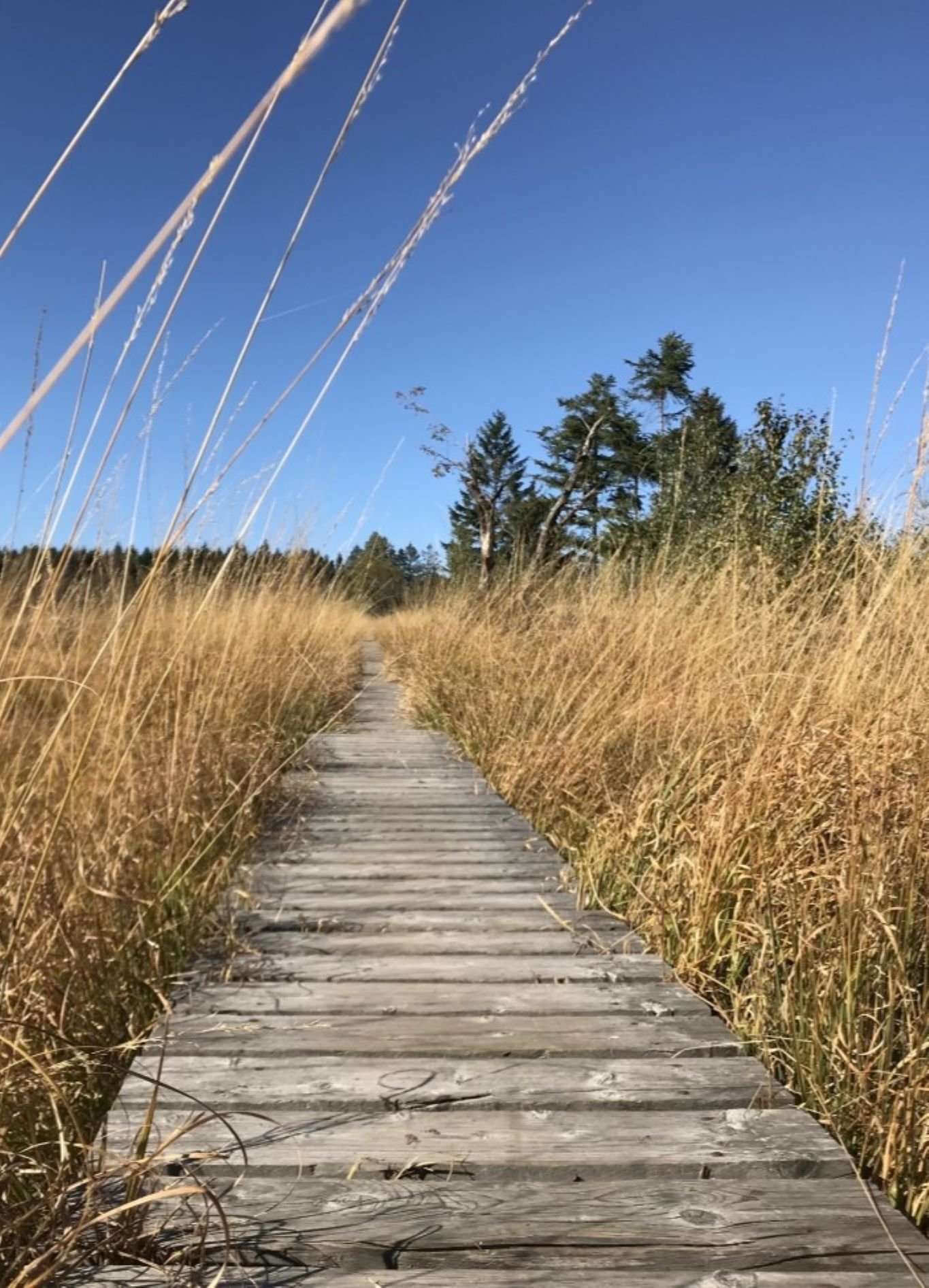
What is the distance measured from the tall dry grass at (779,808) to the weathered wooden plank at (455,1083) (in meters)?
0.16

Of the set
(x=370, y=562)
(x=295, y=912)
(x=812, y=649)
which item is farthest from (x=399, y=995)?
(x=370, y=562)

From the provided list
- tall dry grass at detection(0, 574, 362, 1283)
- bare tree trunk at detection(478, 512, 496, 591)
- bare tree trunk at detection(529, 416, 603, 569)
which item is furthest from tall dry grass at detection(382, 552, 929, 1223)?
bare tree trunk at detection(478, 512, 496, 591)

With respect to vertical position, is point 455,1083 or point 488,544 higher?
point 488,544

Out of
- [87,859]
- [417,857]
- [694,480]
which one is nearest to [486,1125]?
[87,859]

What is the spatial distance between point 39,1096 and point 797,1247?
104 cm

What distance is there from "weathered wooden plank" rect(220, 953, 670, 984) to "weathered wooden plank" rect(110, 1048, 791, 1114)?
38 cm

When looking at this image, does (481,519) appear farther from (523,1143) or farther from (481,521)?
(523,1143)

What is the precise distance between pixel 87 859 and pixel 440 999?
2.58ft

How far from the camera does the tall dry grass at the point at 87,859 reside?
1.13 metres

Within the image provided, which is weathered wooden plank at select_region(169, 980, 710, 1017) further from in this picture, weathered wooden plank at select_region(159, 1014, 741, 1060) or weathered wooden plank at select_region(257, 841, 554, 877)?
weathered wooden plank at select_region(257, 841, 554, 877)

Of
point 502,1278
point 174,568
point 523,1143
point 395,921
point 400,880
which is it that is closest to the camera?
point 502,1278

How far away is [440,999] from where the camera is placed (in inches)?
70.5

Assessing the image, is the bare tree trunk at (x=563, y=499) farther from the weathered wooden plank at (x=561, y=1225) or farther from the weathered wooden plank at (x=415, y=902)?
the weathered wooden plank at (x=561, y=1225)

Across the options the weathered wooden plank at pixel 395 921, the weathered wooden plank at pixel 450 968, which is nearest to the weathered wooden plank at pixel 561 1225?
the weathered wooden plank at pixel 450 968
